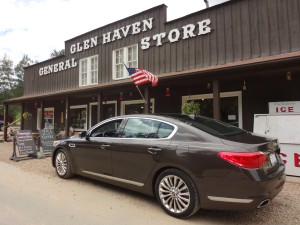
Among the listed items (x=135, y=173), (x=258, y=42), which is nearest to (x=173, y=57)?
(x=258, y=42)

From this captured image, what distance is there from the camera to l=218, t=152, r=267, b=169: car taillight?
3.51m

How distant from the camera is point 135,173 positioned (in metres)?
4.68

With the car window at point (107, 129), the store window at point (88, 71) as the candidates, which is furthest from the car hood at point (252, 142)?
the store window at point (88, 71)

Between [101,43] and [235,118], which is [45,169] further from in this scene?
[101,43]

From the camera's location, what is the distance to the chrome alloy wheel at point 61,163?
6.36 meters

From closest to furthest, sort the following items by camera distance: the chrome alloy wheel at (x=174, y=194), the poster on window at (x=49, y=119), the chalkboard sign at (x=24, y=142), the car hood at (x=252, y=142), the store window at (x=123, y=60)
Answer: the car hood at (x=252, y=142) → the chrome alloy wheel at (x=174, y=194) → the chalkboard sign at (x=24, y=142) → the store window at (x=123, y=60) → the poster on window at (x=49, y=119)

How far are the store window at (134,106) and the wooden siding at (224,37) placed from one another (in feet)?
4.74

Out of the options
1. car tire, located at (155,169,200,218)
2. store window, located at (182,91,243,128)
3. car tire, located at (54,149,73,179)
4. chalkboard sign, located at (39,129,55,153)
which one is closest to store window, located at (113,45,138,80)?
store window, located at (182,91,243,128)

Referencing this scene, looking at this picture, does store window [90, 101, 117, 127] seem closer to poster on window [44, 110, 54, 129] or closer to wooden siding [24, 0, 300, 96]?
wooden siding [24, 0, 300, 96]

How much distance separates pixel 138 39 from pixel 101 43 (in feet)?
8.35

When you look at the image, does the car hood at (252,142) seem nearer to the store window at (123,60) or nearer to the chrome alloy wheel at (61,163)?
the chrome alloy wheel at (61,163)

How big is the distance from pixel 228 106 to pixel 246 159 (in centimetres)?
636

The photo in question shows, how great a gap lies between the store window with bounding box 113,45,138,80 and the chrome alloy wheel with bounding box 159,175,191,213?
8413mm

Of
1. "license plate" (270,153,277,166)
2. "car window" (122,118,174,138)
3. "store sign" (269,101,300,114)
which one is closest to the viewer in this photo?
"license plate" (270,153,277,166)
